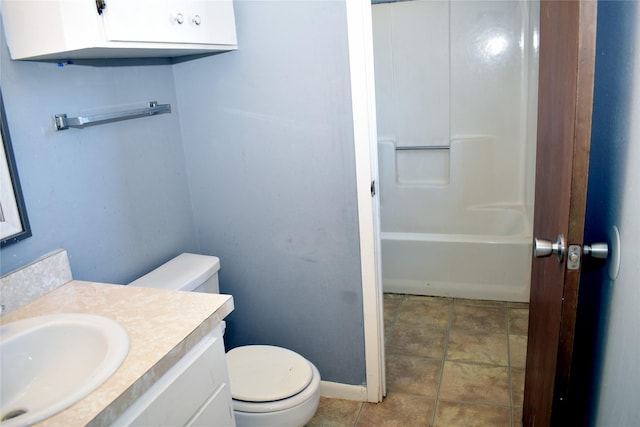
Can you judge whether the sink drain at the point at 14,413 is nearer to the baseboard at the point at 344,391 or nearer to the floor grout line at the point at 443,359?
the baseboard at the point at 344,391

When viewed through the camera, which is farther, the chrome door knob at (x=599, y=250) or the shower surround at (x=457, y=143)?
the shower surround at (x=457, y=143)

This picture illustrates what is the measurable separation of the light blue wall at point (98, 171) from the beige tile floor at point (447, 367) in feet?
3.42

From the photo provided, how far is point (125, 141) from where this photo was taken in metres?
1.77

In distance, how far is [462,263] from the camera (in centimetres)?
296

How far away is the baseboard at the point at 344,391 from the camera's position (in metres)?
2.17

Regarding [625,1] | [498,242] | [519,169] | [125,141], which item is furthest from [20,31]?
[519,169]

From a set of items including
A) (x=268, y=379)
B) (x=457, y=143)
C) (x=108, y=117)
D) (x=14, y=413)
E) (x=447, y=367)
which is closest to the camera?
(x=14, y=413)

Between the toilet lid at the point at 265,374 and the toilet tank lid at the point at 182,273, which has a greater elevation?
the toilet tank lid at the point at 182,273

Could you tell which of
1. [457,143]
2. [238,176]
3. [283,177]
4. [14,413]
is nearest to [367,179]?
[283,177]

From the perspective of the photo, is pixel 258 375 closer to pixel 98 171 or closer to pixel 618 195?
pixel 98 171

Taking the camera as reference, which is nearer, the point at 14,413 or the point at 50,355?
the point at 14,413

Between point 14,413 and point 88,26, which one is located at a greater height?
point 88,26

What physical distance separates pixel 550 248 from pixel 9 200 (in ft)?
4.65

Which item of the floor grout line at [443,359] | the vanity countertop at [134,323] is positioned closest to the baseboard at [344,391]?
the floor grout line at [443,359]
